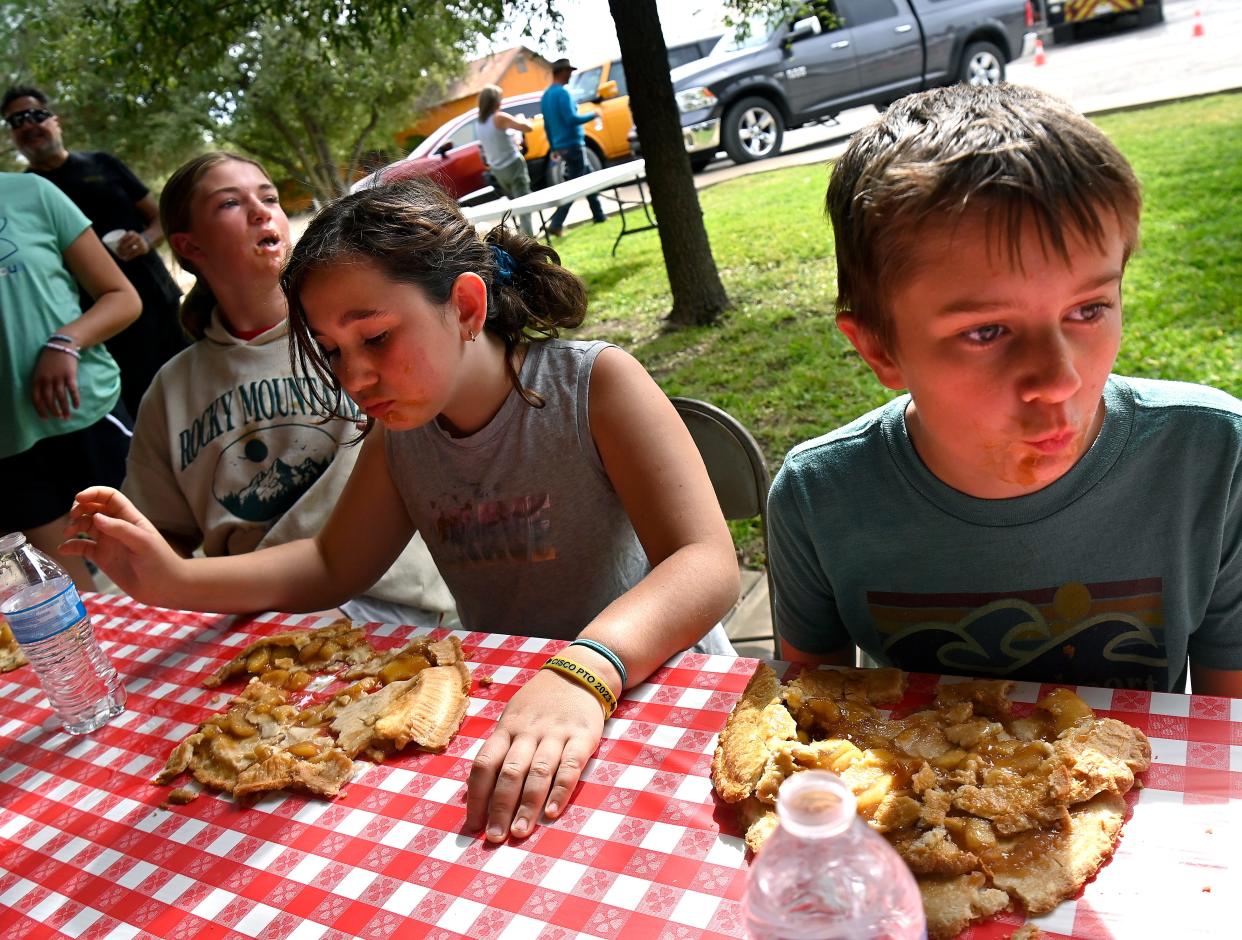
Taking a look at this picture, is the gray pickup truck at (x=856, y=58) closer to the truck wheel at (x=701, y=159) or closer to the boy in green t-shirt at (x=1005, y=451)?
the truck wheel at (x=701, y=159)

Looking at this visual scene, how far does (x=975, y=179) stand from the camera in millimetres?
1138

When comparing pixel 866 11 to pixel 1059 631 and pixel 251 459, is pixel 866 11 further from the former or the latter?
pixel 1059 631

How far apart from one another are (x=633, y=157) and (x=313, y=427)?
11990 millimetres

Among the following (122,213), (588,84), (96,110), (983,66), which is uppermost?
(96,110)

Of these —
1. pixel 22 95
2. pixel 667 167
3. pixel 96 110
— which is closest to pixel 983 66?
pixel 667 167

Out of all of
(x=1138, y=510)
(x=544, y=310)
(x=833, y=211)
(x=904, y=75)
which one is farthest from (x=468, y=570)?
(x=904, y=75)

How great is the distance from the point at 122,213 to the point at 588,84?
10832 mm

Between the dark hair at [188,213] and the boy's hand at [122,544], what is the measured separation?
0.85 metres

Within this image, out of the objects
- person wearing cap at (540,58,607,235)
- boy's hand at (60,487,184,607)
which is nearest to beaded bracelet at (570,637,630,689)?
boy's hand at (60,487,184,607)

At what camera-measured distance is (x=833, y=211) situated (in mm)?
1384

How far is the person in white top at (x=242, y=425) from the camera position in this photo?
242cm

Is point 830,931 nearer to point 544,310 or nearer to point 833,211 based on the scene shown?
point 833,211

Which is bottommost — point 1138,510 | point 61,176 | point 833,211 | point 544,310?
point 1138,510

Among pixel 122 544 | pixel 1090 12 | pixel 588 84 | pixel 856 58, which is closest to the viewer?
pixel 122 544
